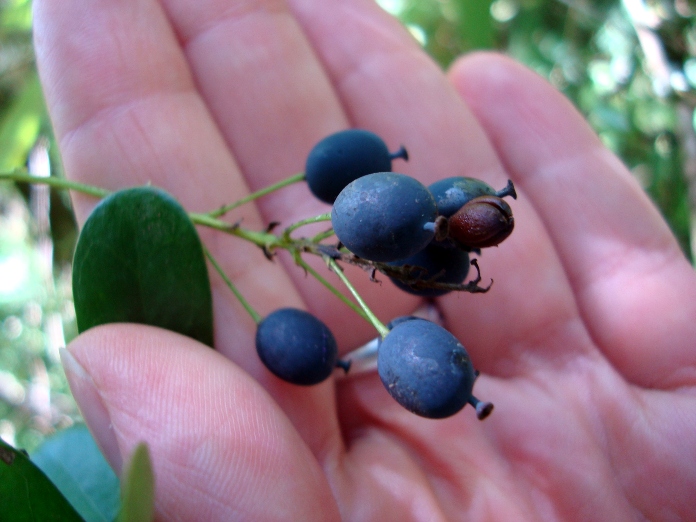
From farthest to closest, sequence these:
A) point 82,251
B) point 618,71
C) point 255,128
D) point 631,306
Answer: point 618,71
point 255,128
point 631,306
point 82,251

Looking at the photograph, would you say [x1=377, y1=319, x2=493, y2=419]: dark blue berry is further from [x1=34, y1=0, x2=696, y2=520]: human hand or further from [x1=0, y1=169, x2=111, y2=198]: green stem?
[x1=0, y1=169, x2=111, y2=198]: green stem

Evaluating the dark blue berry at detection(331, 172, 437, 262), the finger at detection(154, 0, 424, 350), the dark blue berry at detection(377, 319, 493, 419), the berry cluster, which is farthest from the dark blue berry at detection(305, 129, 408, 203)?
the finger at detection(154, 0, 424, 350)

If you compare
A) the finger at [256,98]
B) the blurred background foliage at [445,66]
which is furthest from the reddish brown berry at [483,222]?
the blurred background foliage at [445,66]

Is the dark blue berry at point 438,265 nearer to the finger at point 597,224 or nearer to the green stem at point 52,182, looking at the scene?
the green stem at point 52,182

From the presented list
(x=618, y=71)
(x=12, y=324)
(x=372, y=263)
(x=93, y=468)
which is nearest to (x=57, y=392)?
(x=12, y=324)

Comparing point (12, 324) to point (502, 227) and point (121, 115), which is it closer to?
point (121, 115)

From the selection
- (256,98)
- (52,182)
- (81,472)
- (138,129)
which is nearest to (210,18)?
(256,98)
